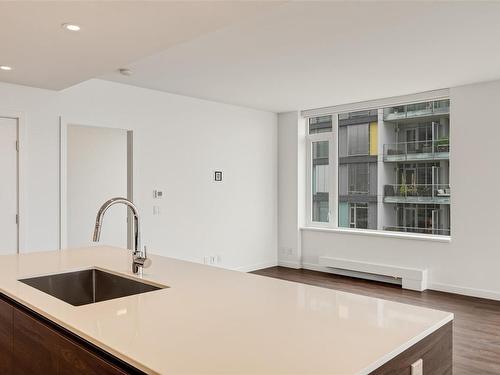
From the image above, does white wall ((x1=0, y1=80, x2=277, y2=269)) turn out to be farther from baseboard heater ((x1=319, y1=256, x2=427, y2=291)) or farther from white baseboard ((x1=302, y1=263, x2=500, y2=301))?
white baseboard ((x1=302, y1=263, x2=500, y2=301))

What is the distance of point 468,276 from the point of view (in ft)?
16.4

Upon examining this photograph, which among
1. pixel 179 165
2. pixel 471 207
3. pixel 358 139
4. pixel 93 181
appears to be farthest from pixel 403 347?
Answer: pixel 93 181

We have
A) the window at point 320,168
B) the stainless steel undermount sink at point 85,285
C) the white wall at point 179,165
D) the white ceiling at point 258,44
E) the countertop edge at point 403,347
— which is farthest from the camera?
the window at point 320,168

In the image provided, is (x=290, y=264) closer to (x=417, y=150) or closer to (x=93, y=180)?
(x=417, y=150)

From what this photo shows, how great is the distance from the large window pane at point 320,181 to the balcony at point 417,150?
98 cm

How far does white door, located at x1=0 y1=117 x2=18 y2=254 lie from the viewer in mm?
3988

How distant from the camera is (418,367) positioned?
4.12 feet

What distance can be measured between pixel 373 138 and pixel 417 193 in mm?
997

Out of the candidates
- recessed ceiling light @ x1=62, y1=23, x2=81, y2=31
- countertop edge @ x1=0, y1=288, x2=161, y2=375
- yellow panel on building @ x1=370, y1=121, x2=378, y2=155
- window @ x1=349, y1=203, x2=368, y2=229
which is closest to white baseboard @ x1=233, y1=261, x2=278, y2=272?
window @ x1=349, y1=203, x2=368, y2=229

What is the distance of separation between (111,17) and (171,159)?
117 inches

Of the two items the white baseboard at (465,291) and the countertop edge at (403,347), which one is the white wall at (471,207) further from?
the countertop edge at (403,347)

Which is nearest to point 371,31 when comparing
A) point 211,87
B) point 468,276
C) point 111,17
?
point 111,17

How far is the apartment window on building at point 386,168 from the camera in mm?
5438

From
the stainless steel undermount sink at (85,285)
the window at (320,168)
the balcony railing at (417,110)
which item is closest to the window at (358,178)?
the window at (320,168)
